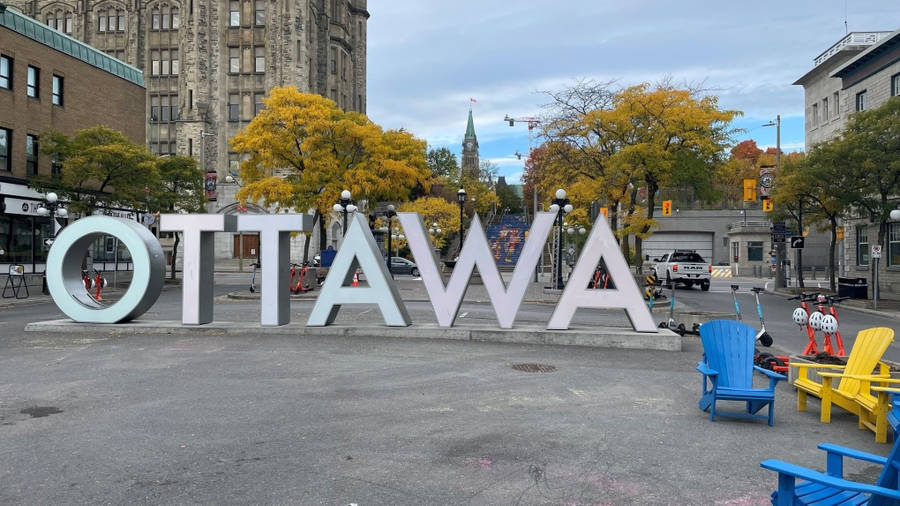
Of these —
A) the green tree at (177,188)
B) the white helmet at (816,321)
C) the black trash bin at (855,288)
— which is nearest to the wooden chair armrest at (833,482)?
the white helmet at (816,321)

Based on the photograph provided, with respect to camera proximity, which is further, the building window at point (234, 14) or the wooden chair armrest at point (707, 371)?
the building window at point (234, 14)

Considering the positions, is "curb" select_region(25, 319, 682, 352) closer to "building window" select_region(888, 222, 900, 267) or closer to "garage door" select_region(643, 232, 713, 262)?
"building window" select_region(888, 222, 900, 267)

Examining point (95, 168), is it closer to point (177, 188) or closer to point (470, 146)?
point (177, 188)

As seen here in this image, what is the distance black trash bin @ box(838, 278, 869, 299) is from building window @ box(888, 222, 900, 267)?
14.0ft

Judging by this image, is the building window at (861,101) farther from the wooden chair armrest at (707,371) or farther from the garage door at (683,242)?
the wooden chair armrest at (707,371)

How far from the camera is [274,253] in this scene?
538 inches

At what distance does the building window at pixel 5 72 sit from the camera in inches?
1298

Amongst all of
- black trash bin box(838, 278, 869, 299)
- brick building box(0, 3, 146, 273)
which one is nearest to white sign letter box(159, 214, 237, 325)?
brick building box(0, 3, 146, 273)

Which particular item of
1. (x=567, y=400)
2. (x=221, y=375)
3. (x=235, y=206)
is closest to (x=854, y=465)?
(x=567, y=400)

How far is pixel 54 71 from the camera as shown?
1446 inches

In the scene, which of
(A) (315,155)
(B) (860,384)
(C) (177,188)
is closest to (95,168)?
(C) (177,188)

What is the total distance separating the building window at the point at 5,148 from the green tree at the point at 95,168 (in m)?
1.97

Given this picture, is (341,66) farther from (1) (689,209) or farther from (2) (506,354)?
(2) (506,354)

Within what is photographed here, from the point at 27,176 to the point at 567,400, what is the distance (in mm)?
35838
